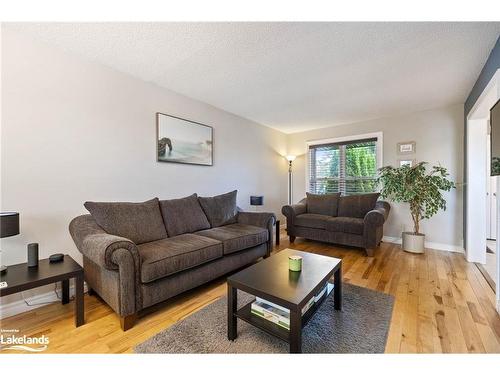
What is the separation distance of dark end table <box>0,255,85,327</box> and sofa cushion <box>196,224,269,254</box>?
3.64 ft

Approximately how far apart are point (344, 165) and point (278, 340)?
3.73 m

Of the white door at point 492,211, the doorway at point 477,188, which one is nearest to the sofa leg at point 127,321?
the doorway at point 477,188

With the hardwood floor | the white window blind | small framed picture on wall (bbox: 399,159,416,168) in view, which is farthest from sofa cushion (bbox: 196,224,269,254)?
small framed picture on wall (bbox: 399,159,416,168)

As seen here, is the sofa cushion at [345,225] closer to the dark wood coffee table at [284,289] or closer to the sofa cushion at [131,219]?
the dark wood coffee table at [284,289]

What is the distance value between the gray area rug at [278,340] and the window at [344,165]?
2.75 meters

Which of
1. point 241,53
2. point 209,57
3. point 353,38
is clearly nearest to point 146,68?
point 209,57

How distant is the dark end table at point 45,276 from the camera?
1312mm

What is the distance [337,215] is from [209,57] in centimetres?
307

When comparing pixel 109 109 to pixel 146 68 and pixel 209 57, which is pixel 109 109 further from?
pixel 209 57

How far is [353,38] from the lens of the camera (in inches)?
68.2

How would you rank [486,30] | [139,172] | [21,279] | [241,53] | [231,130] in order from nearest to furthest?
[21,279]
[486,30]
[241,53]
[139,172]
[231,130]

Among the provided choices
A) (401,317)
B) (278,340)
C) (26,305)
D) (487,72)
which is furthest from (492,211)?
(26,305)

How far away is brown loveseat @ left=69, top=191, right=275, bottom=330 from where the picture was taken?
1.47 m

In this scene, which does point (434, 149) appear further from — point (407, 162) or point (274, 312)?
point (274, 312)
